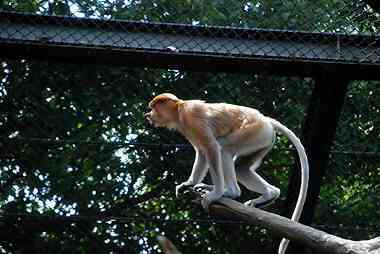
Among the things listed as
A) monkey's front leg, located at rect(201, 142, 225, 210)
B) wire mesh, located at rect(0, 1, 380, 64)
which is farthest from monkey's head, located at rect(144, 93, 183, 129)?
wire mesh, located at rect(0, 1, 380, 64)

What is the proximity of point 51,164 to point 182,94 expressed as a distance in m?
1.25

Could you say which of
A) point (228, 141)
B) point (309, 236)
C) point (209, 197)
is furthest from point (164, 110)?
point (309, 236)

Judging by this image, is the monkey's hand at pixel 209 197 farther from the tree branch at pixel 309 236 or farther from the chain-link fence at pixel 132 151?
the chain-link fence at pixel 132 151

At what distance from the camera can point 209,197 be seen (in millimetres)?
5305

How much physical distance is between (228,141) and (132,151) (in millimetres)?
1098

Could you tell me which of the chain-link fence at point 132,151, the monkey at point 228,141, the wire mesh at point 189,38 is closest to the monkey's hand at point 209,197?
the monkey at point 228,141

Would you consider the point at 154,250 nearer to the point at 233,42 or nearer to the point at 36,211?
the point at 36,211

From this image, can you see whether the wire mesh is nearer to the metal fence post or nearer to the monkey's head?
the metal fence post

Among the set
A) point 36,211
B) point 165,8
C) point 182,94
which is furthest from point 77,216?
point 165,8

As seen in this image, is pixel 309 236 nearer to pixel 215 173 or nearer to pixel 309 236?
pixel 309 236

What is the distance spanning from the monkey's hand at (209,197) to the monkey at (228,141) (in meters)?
0.22

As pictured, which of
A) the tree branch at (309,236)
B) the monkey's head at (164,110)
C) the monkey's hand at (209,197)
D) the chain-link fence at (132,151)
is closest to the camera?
the tree branch at (309,236)

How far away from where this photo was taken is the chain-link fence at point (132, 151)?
6609mm

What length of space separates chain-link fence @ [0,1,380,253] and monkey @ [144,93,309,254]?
584 mm
